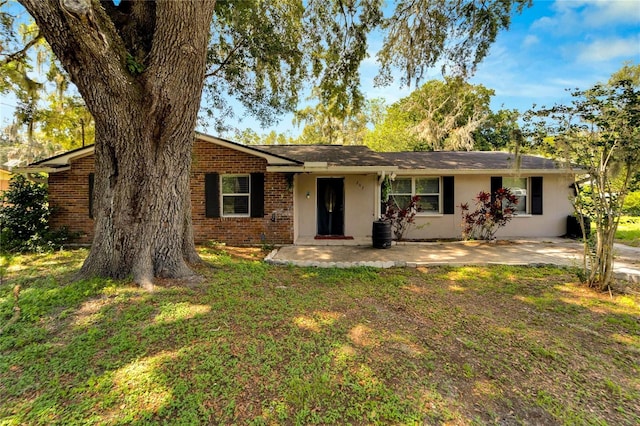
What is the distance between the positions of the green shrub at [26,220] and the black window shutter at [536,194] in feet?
50.1

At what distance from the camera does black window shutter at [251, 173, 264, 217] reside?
9055 mm

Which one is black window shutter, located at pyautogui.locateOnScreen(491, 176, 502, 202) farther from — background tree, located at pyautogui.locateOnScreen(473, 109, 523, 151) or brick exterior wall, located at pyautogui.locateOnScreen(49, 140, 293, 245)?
background tree, located at pyautogui.locateOnScreen(473, 109, 523, 151)

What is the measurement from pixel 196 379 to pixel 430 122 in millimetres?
26311

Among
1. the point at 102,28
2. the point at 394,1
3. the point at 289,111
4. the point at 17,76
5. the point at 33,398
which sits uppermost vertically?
the point at 394,1

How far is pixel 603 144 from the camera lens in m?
4.72

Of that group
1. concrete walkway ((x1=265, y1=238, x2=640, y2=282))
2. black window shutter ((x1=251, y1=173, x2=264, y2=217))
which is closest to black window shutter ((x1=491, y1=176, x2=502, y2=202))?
concrete walkway ((x1=265, y1=238, x2=640, y2=282))

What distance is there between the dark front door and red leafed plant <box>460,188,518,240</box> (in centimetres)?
419

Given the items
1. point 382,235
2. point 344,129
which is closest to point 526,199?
point 382,235

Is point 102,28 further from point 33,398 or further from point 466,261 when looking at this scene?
point 466,261

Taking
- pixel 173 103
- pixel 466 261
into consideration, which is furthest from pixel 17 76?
pixel 466 261

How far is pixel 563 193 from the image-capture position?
10219 millimetres

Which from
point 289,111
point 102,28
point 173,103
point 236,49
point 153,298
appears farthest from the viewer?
point 289,111

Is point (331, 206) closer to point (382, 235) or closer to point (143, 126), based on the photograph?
point (382, 235)

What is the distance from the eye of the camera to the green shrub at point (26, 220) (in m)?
8.02
